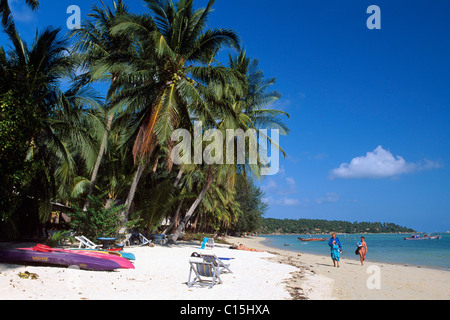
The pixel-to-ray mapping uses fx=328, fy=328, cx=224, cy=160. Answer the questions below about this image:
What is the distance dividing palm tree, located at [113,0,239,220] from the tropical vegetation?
0.04 m

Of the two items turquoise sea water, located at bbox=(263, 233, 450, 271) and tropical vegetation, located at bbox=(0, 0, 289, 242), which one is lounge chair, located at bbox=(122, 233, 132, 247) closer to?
tropical vegetation, located at bbox=(0, 0, 289, 242)

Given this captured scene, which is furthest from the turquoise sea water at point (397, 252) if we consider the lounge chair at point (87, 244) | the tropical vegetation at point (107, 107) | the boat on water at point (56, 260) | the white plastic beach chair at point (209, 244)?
the boat on water at point (56, 260)

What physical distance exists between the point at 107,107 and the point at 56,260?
8.22 meters

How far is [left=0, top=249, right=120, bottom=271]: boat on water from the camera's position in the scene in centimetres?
808

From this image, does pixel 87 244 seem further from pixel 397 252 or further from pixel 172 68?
pixel 397 252

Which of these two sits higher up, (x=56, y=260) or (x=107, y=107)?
(x=107, y=107)

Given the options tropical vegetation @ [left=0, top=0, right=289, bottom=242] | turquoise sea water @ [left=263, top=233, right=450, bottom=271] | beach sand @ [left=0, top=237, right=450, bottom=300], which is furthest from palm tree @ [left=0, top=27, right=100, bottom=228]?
turquoise sea water @ [left=263, top=233, right=450, bottom=271]

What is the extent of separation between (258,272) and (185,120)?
23.5ft

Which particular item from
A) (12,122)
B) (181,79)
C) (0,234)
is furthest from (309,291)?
(0,234)

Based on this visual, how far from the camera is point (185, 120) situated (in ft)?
47.1

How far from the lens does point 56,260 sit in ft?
26.6

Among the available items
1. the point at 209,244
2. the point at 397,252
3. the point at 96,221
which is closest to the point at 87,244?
the point at 96,221
